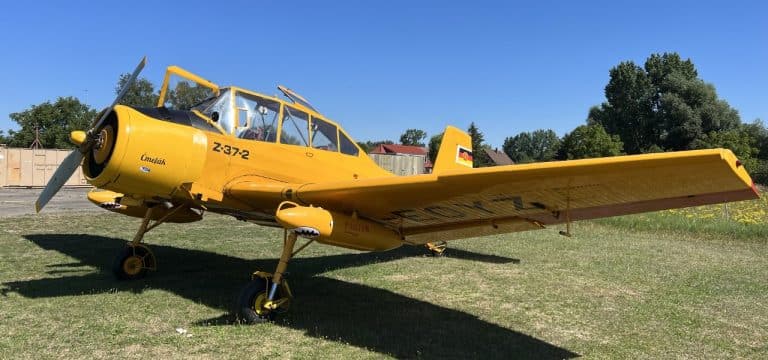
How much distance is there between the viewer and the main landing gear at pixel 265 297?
17.4 ft

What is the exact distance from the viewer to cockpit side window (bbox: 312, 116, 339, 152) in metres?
6.93

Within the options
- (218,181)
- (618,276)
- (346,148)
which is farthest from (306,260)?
(618,276)

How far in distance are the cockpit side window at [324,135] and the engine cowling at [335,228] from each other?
1.72 m

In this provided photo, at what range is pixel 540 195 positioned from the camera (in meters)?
4.36

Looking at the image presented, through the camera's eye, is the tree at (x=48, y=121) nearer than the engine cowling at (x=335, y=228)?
No

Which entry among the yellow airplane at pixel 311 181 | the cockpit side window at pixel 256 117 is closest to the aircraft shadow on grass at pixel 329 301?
the yellow airplane at pixel 311 181

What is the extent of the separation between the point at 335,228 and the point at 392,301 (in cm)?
194

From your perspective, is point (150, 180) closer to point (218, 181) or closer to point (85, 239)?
point (218, 181)

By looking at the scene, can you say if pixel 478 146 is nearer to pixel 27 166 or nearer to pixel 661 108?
pixel 661 108

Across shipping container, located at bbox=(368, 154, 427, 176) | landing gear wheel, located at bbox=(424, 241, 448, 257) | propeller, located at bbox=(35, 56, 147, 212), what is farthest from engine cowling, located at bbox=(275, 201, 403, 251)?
shipping container, located at bbox=(368, 154, 427, 176)

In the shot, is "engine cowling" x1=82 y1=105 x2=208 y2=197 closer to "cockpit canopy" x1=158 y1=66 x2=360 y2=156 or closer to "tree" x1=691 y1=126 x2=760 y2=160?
"cockpit canopy" x1=158 y1=66 x2=360 y2=156

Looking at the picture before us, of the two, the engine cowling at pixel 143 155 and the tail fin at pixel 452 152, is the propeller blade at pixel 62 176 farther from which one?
the tail fin at pixel 452 152

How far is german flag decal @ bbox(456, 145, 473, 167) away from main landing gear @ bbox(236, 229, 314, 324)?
565 cm

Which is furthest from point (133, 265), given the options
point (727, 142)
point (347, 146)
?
point (727, 142)
